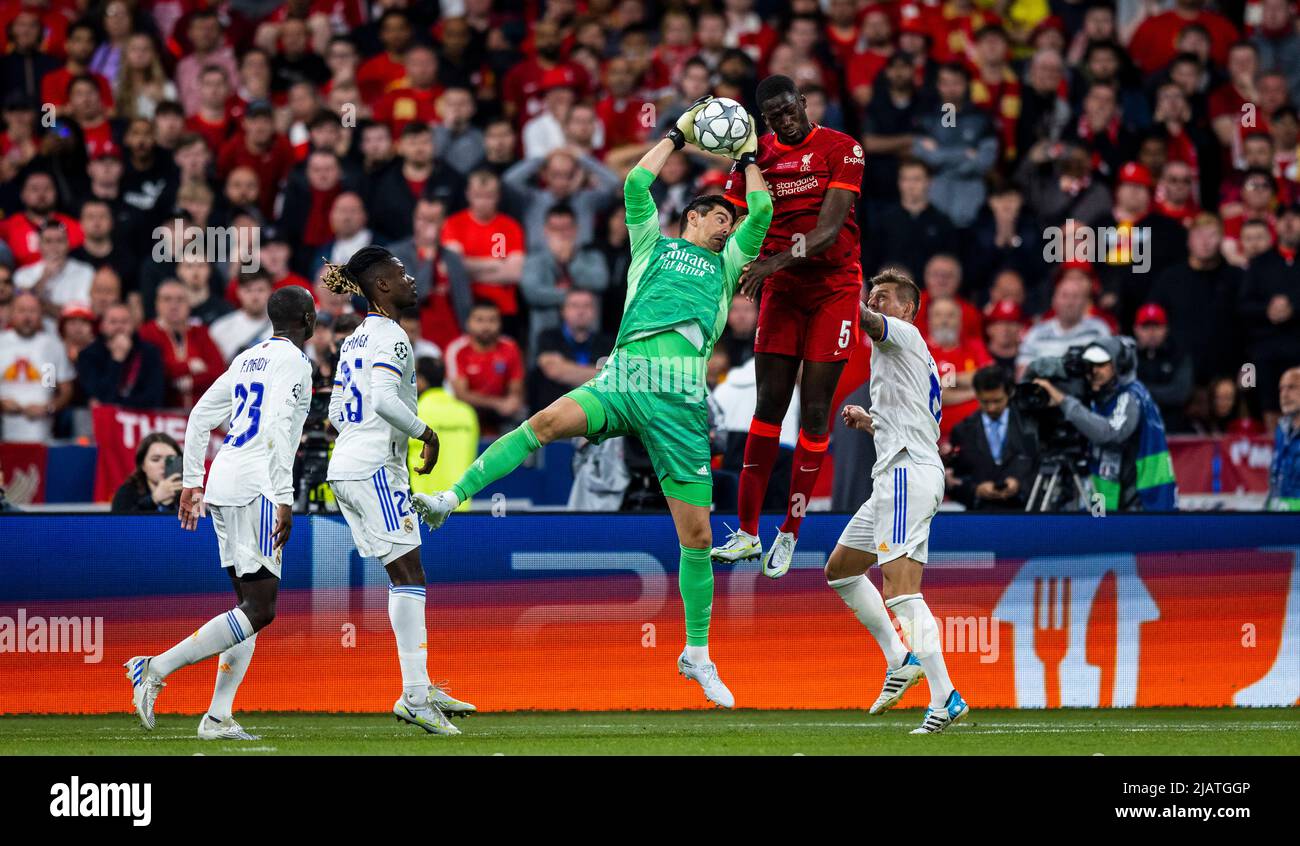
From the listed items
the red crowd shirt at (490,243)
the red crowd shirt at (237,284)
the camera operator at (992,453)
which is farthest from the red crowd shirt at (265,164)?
the camera operator at (992,453)

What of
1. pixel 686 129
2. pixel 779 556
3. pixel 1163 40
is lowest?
pixel 779 556

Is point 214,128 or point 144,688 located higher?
point 214,128

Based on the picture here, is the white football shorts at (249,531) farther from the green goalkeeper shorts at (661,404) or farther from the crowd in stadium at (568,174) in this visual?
the crowd in stadium at (568,174)

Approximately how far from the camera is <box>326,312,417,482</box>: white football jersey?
33.0 ft

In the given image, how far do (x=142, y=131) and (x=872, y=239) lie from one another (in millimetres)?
6727

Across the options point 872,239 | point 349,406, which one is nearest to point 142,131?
point 872,239

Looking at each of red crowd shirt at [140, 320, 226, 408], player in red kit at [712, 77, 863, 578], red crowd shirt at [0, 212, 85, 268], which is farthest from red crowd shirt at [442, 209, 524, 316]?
player in red kit at [712, 77, 863, 578]

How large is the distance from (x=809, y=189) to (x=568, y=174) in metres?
6.31

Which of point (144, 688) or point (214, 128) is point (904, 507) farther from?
point (214, 128)

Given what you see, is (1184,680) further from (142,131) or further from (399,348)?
(142,131)

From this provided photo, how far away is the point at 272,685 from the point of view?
38.8 ft

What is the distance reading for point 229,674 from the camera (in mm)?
10172

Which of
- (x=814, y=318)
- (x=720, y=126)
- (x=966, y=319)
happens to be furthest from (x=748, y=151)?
(x=966, y=319)

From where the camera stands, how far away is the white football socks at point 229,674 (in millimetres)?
10109
